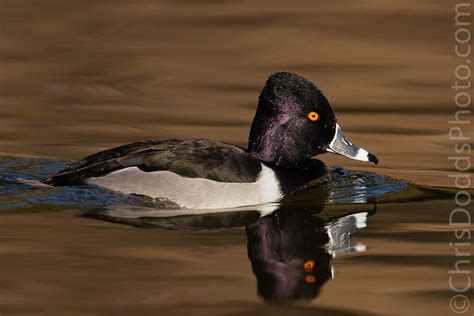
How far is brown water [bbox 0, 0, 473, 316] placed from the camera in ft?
27.0

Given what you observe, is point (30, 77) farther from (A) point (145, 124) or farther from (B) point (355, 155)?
(B) point (355, 155)

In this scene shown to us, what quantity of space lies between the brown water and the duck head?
0.65 meters

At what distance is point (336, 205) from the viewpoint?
35.9 feet

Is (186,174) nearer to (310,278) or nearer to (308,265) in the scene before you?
(308,265)

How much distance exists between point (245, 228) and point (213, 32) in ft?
26.5

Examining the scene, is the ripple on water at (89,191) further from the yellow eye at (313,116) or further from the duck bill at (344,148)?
the yellow eye at (313,116)

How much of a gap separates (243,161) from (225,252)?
5.88ft

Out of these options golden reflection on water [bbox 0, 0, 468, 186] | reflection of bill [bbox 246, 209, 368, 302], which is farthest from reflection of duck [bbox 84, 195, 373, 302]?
golden reflection on water [bbox 0, 0, 468, 186]

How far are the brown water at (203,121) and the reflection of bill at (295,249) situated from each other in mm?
111

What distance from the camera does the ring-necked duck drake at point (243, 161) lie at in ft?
34.6

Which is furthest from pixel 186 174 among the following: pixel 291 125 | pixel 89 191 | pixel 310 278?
pixel 310 278

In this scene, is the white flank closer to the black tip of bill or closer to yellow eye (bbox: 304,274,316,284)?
the black tip of bill

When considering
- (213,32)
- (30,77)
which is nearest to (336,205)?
(30,77)

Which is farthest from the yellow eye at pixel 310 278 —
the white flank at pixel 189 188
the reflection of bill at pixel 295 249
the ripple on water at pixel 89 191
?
the ripple on water at pixel 89 191
